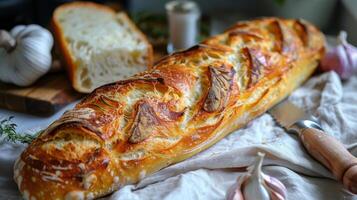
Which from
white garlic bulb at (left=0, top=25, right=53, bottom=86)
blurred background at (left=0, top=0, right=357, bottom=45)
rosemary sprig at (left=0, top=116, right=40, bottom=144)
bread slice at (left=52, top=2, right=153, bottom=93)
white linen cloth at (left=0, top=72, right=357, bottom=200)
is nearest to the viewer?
white linen cloth at (left=0, top=72, right=357, bottom=200)

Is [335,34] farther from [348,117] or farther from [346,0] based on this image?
[348,117]

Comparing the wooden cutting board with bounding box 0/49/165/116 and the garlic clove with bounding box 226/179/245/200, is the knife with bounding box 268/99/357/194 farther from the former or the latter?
the wooden cutting board with bounding box 0/49/165/116

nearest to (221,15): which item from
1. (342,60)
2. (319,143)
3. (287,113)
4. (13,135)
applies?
(342,60)

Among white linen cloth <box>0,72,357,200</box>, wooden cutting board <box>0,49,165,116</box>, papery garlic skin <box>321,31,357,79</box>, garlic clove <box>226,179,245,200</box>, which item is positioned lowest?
wooden cutting board <box>0,49,165,116</box>

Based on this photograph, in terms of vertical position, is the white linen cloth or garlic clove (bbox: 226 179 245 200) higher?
garlic clove (bbox: 226 179 245 200)

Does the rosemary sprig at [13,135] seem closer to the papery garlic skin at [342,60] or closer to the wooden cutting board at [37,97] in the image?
the wooden cutting board at [37,97]

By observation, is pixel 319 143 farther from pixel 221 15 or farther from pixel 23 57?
pixel 221 15

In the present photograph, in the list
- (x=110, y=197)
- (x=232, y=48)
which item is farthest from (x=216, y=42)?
(x=110, y=197)

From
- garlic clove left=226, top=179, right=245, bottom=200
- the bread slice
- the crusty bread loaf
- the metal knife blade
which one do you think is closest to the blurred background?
the bread slice
